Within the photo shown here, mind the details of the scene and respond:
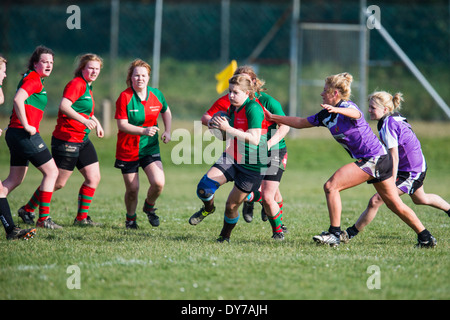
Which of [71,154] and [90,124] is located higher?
[90,124]

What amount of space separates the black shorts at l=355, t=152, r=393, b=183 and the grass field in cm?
77

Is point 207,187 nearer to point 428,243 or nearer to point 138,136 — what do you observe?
point 138,136

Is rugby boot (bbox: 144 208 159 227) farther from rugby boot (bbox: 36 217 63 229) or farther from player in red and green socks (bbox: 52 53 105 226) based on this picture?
rugby boot (bbox: 36 217 63 229)

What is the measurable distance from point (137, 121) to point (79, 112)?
76 centimetres

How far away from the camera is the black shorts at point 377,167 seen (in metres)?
5.83

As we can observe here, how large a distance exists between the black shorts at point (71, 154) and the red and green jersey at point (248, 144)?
7.24 ft

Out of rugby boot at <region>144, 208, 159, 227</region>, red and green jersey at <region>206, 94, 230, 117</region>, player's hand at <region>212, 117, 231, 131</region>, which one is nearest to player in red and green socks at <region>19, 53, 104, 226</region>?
rugby boot at <region>144, 208, 159, 227</region>

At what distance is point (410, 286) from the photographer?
4.52 m

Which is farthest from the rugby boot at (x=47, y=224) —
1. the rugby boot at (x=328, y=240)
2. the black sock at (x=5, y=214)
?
the rugby boot at (x=328, y=240)

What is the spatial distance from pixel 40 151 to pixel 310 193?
251 inches

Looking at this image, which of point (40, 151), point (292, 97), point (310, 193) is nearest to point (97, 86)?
point (292, 97)

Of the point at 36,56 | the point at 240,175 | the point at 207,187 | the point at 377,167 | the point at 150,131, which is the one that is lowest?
the point at 207,187

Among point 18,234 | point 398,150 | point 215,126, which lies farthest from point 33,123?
point 398,150

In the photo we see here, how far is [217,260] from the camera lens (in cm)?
520
